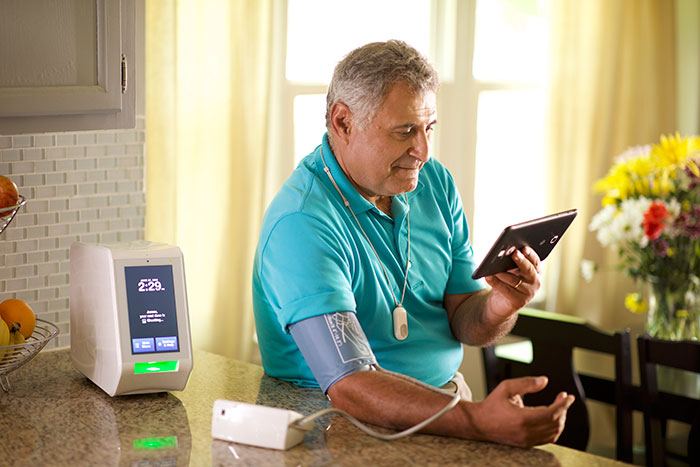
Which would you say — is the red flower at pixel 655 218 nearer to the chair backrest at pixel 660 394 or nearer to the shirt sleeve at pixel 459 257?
the chair backrest at pixel 660 394

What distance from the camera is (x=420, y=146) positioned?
2.15m

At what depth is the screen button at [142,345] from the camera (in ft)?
6.34

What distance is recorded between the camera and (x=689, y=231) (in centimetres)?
351

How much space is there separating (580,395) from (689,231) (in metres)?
0.68

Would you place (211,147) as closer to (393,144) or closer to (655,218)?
(393,144)

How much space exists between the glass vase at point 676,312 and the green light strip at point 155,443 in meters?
2.30

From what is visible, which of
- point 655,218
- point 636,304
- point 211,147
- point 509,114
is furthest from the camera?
point 509,114

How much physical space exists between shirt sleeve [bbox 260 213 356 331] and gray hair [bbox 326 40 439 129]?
27 centimetres

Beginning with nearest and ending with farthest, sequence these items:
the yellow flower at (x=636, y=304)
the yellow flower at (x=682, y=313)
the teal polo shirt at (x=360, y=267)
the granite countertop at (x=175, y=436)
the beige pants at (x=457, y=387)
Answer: the granite countertop at (x=175, y=436) → the teal polo shirt at (x=360, y=267) → the beige pants at (x=457, y=387) → the yellow flower at (x=682, y=313) → the yellow flower at (x=636, y=304)

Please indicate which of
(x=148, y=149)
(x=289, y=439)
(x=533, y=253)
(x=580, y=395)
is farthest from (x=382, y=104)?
(x=580, y=395)

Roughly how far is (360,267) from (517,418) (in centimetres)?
51

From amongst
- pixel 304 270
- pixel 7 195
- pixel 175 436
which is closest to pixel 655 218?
pixel 304 270

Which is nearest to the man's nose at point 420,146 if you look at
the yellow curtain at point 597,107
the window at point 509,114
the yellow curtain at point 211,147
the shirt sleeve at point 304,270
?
the shirt sleeve at point 304,270

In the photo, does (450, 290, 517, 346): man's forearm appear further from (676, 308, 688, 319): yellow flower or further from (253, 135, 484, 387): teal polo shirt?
(676, 308, 688, 319): yellow flower
